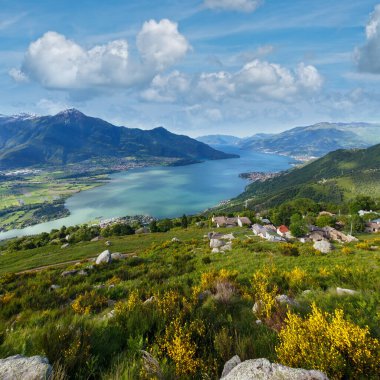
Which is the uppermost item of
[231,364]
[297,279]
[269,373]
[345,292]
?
[269,373]

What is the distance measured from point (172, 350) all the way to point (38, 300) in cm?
973

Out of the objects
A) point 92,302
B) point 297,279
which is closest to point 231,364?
point 297,279

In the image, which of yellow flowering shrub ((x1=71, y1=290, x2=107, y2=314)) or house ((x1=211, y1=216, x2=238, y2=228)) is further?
house ((x1=211, y1=216, x2=238, y2=228))

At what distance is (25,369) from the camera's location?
346cm

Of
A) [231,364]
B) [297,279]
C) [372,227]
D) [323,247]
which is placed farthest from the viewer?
[372,227]

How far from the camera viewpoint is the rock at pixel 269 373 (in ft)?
10.1

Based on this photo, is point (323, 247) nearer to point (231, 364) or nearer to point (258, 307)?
point (258, 307)

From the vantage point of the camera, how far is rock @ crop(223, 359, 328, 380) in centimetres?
308

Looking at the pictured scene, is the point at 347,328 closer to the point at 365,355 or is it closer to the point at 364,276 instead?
the point at 365,355

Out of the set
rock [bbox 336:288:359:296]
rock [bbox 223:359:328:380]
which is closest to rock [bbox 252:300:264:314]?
rock [bbox 336:288:359:296]

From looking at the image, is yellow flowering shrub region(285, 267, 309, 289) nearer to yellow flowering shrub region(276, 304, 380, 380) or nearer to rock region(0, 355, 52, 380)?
yellow flowering shrub region(276, 304, 380, 380)

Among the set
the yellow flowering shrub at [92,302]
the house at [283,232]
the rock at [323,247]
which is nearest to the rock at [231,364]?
the yellow flowering shrub at [92,302]

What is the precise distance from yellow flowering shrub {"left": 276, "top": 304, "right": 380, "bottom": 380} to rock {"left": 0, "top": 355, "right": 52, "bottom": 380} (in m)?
3.57

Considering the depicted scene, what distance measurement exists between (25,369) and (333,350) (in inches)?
181
